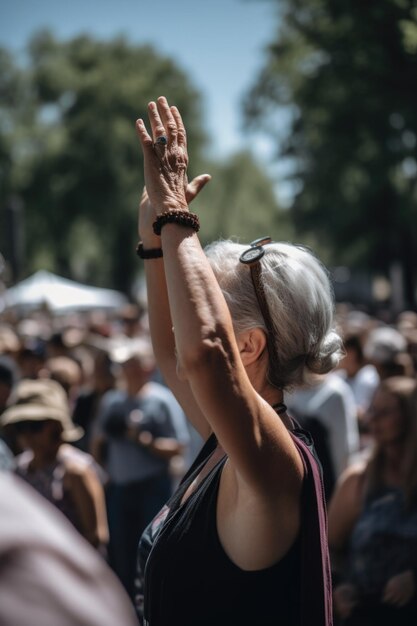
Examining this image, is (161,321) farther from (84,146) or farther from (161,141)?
(84,146)

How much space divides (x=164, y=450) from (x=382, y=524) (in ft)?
8.03

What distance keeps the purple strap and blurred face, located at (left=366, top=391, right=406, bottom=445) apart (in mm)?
2091

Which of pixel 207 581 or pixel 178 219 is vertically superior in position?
pixel 178 219

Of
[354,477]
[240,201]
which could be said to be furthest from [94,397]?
[240,201]

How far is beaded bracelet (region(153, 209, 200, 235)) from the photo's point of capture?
1.84 m

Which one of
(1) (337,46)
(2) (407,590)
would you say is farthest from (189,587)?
(1) (337,46)

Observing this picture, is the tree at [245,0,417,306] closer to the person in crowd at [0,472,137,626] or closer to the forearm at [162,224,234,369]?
the forearm at [162,224,234,369]

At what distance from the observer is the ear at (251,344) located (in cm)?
195

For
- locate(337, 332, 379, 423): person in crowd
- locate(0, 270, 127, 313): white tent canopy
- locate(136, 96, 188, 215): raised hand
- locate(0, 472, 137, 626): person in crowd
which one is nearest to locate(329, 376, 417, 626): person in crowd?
locate(136, 96, 188, 215): raised hand

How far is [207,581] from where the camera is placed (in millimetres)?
1749

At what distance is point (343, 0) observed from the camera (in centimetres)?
562

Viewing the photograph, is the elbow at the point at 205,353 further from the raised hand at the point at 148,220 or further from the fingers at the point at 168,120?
the raised hand at the point at 148,220

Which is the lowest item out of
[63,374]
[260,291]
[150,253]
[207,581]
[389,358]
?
[389,358]

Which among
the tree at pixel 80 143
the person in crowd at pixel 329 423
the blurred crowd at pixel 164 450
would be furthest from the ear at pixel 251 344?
the tree at pixel 80 143
